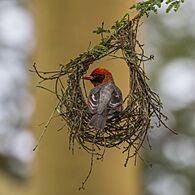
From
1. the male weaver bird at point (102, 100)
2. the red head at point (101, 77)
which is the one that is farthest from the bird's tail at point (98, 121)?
the red head at point (101, 77)

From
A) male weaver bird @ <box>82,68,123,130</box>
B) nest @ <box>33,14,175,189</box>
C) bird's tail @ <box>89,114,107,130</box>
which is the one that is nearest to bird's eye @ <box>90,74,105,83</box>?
male weaver bird @ <box>82,68,123,130</box>

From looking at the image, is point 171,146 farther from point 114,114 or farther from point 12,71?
point 114,114

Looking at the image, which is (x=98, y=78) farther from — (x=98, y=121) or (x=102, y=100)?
(x=98, y=121)

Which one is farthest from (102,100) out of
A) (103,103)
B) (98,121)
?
(98,121)

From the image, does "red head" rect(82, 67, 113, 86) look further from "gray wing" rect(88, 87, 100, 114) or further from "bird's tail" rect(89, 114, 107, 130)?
"bird's tail" rect(89, 114, 107, 130)

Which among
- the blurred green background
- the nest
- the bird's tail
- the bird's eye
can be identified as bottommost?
the bird's tail

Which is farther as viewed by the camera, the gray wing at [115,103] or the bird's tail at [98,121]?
the gray wing at [115,103]

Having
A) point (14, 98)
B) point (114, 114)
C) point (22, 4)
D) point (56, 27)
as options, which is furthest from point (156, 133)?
point (114, 114)

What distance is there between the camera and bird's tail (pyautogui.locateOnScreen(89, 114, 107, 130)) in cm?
195

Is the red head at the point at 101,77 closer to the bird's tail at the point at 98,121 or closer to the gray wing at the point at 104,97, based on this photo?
the gray wing at the point at 104,97

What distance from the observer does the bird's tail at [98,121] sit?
76.7 inches

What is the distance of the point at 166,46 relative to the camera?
730cm

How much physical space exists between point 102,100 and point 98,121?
0.14 meters

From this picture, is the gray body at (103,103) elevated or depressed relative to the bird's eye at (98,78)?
depressed
